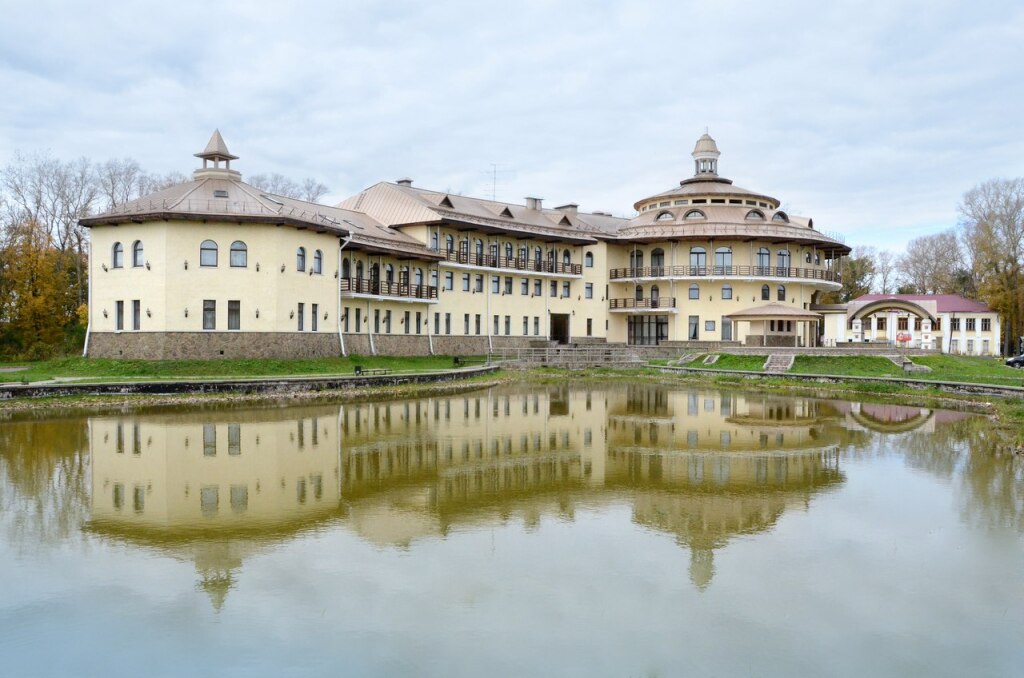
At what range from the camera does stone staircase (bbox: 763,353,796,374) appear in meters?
38.8

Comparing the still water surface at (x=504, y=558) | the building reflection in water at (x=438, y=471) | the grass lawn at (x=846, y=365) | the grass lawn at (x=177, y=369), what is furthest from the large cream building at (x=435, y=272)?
the still water surface at (x=504, y=558)

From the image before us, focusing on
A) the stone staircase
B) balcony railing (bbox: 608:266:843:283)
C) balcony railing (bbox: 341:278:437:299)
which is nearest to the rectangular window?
balcony railing (bbox: 341:278:437:299)

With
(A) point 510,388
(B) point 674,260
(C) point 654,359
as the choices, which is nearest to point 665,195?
(B) point 674,260

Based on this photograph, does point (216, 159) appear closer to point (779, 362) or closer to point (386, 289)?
point (386, 289)

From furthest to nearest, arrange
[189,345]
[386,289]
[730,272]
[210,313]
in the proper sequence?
[730,272], [386,289], [210,313], [189,345]

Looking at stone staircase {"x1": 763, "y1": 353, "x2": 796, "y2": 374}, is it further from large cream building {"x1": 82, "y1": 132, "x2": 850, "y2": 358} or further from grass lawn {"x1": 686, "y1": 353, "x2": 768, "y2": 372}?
large cream building {"x1": 82, "y1": 132, "x2": 850, "y2": 358}

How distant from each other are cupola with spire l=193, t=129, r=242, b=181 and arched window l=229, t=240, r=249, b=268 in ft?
14.2

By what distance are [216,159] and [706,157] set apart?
37.2 m

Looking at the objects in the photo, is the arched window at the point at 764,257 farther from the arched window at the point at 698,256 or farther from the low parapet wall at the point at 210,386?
the low parapet wall at the point at 210,386

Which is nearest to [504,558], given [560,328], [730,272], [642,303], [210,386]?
[210,386]

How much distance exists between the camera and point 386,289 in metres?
40.4

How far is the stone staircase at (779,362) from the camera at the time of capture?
3878 centimetres

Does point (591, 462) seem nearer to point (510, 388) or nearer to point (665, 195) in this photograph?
point (510, 388)

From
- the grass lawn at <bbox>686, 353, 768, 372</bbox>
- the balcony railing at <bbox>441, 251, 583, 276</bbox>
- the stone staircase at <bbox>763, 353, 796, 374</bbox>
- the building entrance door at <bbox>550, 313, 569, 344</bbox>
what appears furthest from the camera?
the building entrance door at <bbox>550, 313, 569, 344</bbox>
